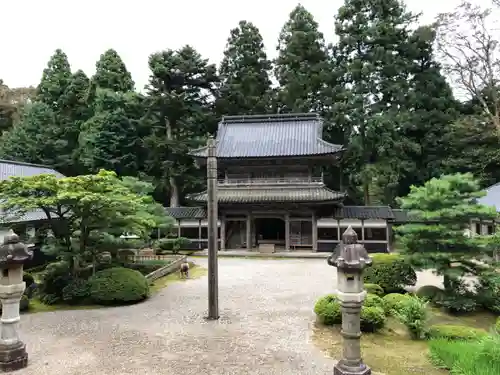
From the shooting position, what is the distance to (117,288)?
39.5 feet

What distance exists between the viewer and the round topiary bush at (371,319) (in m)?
9.40

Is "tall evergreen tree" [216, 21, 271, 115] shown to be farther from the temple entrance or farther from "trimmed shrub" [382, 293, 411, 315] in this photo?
"trimmed shrub" [382, 293, 411, 315]

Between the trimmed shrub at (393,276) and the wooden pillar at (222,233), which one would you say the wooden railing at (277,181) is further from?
the trimmed shrub at (393,276)

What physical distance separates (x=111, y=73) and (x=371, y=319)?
3787cm

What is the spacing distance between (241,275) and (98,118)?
2464 cm

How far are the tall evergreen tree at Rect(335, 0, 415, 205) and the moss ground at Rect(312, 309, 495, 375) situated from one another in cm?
2142

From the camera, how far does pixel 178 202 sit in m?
33.9

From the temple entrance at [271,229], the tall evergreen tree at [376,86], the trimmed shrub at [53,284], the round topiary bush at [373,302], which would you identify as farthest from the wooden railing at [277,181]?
the round topiary bush at [373,302]

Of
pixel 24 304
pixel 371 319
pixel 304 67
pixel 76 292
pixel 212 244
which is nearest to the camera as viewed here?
pixel 371 319

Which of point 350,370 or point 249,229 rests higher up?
point 249,229

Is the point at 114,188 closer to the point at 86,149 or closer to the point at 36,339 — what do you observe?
the point at 36,339

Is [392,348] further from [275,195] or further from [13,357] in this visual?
[275,195]

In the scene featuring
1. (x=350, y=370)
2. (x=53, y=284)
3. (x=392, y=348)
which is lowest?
(x=392, y=348)

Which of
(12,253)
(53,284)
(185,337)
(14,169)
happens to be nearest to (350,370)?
(185,337)
